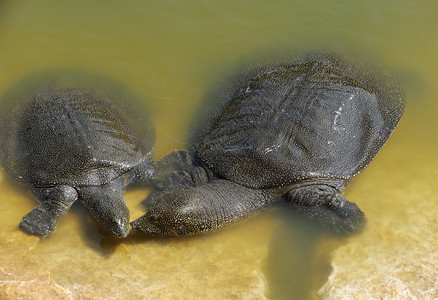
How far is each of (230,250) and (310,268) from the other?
0.76 meters

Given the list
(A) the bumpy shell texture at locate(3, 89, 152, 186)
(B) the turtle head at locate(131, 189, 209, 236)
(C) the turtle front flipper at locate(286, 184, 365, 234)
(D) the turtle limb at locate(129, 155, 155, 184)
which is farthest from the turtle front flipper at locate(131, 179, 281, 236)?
(A) the bumpy shell texture at locate(3, 89, 152, 186)

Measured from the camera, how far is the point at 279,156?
4.84m

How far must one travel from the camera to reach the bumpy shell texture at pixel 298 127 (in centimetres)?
487

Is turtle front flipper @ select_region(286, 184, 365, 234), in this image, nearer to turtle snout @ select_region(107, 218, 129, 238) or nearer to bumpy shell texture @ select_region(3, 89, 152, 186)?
turtle snout @ select_region(107, 218, 129, 238)

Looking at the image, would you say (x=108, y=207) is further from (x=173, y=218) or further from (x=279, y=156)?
(x=279, y=156)

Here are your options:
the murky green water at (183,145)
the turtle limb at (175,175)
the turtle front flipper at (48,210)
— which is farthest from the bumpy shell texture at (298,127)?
the turtle front flipper at (48,210)

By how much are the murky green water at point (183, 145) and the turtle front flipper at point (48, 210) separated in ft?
0.31

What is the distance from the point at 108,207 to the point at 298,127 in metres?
2.09

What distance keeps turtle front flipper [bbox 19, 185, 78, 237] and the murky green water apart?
0.09 metres

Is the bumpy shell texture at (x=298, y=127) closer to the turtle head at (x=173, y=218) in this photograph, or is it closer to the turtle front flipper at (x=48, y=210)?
the turtle head at (x=173, y=218)

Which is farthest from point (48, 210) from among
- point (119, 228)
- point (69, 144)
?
point (119, 228)

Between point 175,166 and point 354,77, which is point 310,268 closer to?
point 175,166

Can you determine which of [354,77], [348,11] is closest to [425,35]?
[348,11]

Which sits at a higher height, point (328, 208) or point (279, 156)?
point (279, 156)
